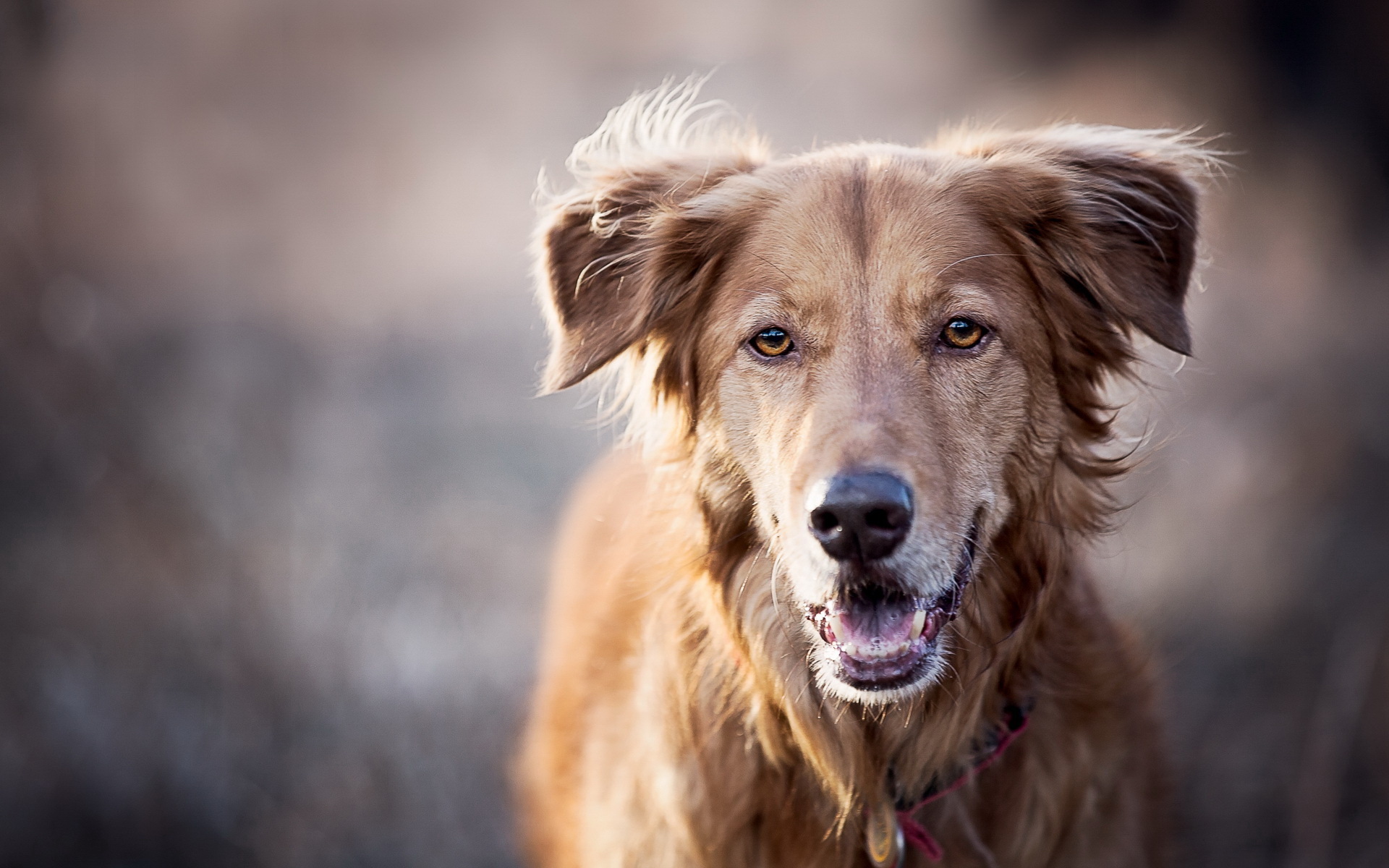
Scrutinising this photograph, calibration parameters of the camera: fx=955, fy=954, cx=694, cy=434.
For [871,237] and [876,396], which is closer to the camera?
[876,396]

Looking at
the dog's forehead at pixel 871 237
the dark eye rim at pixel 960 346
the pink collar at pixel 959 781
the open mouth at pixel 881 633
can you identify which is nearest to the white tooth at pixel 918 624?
the open mouth at pixel 881 633

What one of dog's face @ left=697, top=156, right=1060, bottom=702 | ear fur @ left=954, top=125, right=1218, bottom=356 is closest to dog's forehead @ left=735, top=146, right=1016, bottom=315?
dog's face @ left=697, top=156, right=1060, bottom=702

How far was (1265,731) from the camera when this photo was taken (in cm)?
427

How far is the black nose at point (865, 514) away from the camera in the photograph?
6.44ft

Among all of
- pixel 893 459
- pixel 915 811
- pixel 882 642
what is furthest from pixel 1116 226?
pixel 915 811

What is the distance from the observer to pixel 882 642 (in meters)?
2.17

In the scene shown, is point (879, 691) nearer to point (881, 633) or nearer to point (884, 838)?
point (881, 633)

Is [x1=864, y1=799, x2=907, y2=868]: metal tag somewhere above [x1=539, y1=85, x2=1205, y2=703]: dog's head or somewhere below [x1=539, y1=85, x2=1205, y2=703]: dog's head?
below

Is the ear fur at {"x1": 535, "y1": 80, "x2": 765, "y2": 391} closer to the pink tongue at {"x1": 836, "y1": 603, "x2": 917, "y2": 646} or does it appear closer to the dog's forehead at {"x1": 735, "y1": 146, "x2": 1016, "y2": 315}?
the dog's forehead at {"x1": 735, "y1": 146, "x2": 1016, "y2": 315}

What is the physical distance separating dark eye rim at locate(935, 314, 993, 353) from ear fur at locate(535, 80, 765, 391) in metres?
0.66

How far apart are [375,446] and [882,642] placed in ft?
17.4

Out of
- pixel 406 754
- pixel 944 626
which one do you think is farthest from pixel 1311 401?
pixel 406 754

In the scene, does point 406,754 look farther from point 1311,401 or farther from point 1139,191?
point 1311,401

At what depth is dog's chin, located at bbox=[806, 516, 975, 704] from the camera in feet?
7.04
